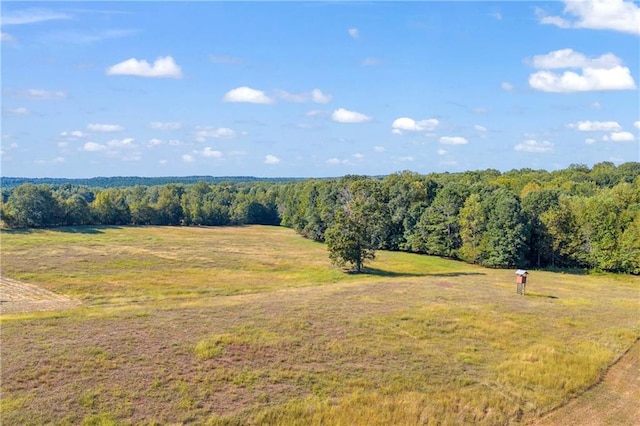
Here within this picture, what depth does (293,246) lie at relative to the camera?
94.6 m

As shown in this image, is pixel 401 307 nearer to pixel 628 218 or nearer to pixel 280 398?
pixel 280 398

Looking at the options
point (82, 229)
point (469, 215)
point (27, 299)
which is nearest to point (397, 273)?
point (469, 215)

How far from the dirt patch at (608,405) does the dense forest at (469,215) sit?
4021 cm

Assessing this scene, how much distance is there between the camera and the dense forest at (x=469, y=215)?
7181 centimetres

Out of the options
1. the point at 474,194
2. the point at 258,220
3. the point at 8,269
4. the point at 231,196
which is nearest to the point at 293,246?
the point at 474,194

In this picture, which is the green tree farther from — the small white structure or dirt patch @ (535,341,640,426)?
dirt patch @ (535,341,640,426)

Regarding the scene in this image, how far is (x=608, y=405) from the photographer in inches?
890

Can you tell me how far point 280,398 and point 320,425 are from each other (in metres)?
2.49

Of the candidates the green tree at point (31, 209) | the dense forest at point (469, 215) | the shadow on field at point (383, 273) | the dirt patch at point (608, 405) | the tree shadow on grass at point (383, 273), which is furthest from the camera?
Result: the green tree at point (31, 209)

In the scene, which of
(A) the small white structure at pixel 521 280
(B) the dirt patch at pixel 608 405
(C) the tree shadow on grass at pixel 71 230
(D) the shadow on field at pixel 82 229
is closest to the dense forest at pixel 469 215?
(C) the tree shadow on grass at pixel 71 230

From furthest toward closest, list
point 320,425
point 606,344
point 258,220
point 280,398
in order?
point 258,220 → point 606,344 → point 280,398 → point 320,425

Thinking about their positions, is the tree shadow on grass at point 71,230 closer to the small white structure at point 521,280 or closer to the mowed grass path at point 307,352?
the mowed grass path at point 307,352

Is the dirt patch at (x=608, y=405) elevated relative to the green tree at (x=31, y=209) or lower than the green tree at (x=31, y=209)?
lower

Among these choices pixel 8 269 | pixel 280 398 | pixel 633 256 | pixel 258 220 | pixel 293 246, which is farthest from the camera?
pixel 258 220
